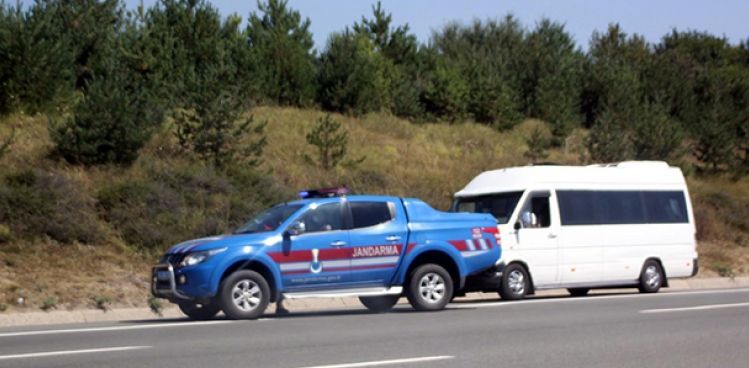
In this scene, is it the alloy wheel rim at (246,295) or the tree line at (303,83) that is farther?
the tree line at (303,83)

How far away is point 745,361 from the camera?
1044cm

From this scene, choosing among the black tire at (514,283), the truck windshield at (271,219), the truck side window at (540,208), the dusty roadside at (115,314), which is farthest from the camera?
the truck side window at (540,208)

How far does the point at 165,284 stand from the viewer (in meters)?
15.5

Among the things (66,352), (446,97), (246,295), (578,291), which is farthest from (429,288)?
(446,97)

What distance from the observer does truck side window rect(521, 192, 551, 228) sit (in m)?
21.0

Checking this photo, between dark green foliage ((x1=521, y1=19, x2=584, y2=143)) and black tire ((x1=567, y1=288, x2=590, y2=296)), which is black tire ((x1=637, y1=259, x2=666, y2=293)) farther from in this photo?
dark green foliage ((x1=521, y1=19, x2=584, y2=143))

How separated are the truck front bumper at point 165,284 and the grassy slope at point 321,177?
238cm

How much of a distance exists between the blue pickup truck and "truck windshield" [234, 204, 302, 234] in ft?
0.07

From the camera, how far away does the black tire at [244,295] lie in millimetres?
15219

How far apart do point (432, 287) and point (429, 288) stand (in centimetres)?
6

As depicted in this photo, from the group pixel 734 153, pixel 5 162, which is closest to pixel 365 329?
pixel 5 162

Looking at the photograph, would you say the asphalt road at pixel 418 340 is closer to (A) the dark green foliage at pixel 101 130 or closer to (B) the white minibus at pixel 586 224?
(B) the white minibus at pixel 586 224

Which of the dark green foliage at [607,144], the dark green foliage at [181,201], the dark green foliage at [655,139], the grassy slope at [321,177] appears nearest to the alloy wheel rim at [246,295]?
the grassy slope at [321,177]

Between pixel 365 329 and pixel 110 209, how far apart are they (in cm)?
1087
